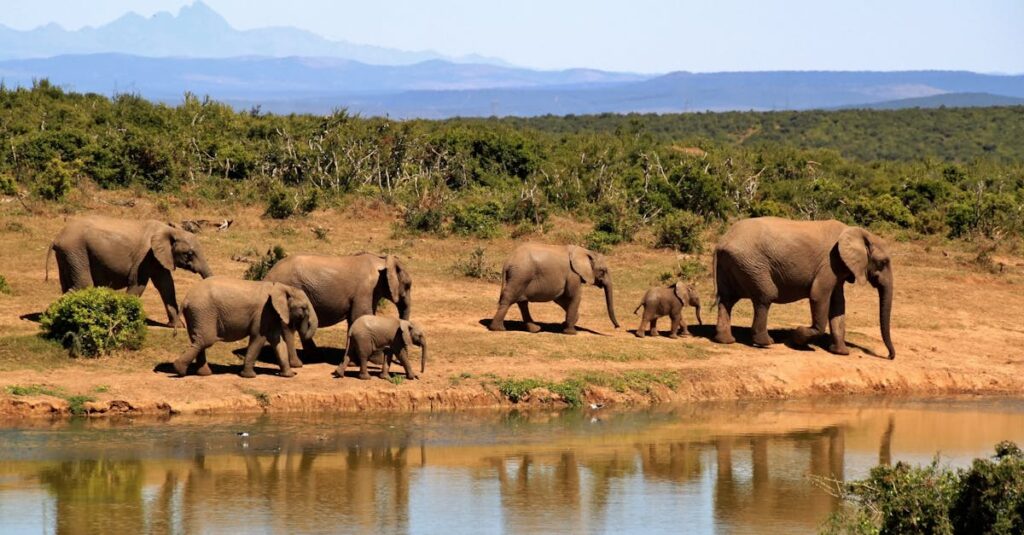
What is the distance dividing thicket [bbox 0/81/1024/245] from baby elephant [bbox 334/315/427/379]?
12364mm

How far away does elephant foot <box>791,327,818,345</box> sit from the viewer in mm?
24281

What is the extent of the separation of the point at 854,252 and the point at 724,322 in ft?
7.49

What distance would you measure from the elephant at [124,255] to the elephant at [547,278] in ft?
15.0

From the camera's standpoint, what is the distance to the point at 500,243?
Answer: 32.8 m

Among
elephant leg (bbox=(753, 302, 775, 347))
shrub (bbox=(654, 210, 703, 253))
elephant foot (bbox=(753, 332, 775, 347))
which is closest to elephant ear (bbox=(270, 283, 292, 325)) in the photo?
elephant leg (bbox=(753, 302, 775, 347))

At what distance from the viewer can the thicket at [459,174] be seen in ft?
114

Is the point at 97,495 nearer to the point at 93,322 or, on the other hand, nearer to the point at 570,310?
the point at 93,322

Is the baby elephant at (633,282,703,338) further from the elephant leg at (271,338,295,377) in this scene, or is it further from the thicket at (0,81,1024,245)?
the thicket at (0,81,1024,245)

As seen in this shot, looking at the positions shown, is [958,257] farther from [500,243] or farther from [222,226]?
[222,226]

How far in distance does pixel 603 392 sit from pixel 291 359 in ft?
14.4

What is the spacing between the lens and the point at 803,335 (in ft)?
79.9

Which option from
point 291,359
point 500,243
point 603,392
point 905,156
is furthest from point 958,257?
point 905,156

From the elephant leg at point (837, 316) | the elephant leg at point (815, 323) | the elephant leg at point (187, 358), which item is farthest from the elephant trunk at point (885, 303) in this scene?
the elephant leg at point (187, 358)

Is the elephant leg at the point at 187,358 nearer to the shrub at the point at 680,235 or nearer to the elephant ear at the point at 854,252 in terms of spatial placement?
the elephant ear at the point at 854,252
